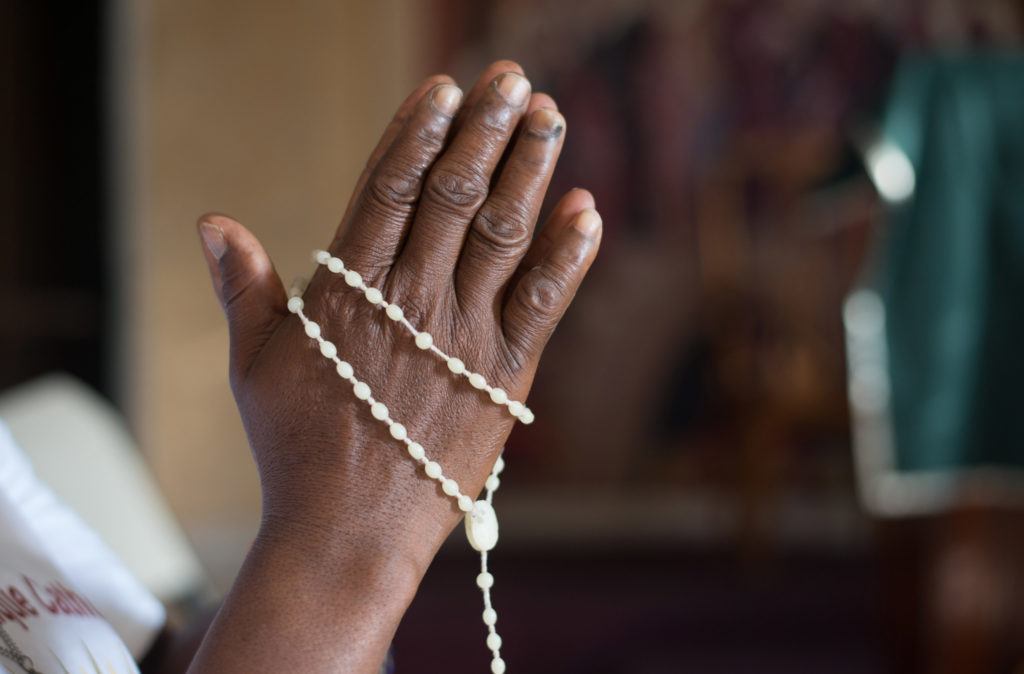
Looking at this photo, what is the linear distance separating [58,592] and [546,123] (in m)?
0.49

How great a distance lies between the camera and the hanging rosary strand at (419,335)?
1.85 ft

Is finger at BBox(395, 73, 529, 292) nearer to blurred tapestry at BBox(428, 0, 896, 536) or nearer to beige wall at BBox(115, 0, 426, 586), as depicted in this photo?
blurred tapestry at BBox(428, 0, 896, 536)

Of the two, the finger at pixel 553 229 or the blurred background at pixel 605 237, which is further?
the blurred background at pixel 605 237

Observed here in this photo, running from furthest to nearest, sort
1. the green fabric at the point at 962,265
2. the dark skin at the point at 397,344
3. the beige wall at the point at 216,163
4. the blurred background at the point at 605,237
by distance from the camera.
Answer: the beige wall at the point at 216,163
the blurred background at the point at 605,237
the green fabric at the point at 962,265
the dark skin at the point at 397,344

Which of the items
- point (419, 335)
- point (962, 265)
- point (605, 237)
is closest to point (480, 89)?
point (419, 335)

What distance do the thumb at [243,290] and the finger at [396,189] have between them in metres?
0.06

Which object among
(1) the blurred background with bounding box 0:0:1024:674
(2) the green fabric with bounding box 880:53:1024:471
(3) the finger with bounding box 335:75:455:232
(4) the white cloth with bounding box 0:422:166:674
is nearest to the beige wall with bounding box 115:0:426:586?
(1) the blurred background with bounding box 0:0:1024:674

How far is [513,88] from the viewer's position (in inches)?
22.8

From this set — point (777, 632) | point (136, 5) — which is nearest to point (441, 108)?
point (777, 632)

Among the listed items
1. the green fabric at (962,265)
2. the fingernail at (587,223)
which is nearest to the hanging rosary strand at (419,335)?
the fingernail at (587,223)

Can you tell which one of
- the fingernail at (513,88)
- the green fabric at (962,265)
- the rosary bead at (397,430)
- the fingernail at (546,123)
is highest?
the green fabric at (962,265)

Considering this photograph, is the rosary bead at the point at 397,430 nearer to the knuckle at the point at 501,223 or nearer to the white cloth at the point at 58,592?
the knuckle at the point at 501,223

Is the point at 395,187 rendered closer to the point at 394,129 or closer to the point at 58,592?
the point at 394,129

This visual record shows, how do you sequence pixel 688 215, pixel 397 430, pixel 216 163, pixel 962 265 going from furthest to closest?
pixel 216 163
pixel 688 215
pixel 962 265
pixel 397 430
